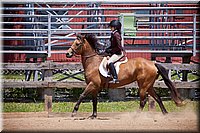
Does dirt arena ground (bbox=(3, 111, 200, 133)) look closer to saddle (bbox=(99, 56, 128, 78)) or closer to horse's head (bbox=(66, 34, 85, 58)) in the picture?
saddle (bbox=(99, 56, 128, 78))

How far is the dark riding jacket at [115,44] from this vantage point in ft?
38.3

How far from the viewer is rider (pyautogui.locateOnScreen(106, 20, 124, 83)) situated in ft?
38.5

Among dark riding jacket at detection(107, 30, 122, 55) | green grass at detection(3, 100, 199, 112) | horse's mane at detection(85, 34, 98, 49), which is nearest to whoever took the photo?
dark riding jacket at detection(107, 30, 122, 55)

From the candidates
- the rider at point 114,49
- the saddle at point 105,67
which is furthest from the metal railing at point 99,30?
the rider at point 114,49

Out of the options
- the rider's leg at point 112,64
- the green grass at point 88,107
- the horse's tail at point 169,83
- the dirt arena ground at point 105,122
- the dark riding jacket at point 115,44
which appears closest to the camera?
the dirt arena ground at point 105,122

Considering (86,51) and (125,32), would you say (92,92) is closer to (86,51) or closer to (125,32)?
(86,51)

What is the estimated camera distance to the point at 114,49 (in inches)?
469

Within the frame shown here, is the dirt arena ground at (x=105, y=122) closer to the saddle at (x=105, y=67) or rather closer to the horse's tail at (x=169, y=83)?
the horse's tail at (x=169, y=83)

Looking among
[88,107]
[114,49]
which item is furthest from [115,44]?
[88,107]

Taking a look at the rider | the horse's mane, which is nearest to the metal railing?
the horse's mane

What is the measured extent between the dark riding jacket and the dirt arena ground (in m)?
1.60

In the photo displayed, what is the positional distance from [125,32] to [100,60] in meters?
3.57

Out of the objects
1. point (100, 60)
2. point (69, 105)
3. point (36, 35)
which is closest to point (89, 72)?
point (100, 60)

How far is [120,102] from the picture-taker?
14594 mm
